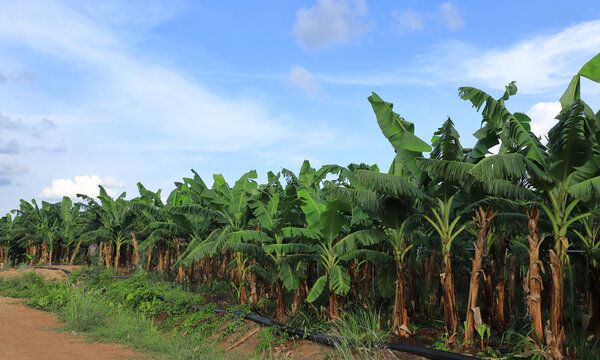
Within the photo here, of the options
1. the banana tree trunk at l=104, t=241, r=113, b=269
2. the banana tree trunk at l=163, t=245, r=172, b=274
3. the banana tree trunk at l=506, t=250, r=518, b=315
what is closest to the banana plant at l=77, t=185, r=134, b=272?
the banana tree trunk at l=104, t=241, r=113, b=269

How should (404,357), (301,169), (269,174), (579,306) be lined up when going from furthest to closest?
(269,174) → (301,169) → (579,306) → (404,357)

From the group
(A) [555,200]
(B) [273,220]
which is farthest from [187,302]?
(A) [555,200]

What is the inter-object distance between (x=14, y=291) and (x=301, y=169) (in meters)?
12.5

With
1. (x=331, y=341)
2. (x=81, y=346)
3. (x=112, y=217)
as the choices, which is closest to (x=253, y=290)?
(x=81, y=346)

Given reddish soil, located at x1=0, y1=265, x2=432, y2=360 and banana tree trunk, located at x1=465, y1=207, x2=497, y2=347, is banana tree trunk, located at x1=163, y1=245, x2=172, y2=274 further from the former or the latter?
banana tree trunk, located at x1=465, y1=207, x2=497, y2=347

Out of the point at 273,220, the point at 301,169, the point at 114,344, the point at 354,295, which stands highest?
the point at 301,169

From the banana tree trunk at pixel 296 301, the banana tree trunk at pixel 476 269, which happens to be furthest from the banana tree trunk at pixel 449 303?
the banana tree trunk at pixel 296 301

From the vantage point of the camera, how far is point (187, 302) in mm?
15258

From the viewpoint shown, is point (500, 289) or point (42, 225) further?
point (42, 225)

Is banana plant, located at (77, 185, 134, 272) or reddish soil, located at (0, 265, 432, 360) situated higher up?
banana plant, located at (77, 185, 134, 272)

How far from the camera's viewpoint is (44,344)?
35.9ft

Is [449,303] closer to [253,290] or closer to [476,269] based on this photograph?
[476,269]

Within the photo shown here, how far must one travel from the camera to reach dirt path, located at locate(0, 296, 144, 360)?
9992 mm

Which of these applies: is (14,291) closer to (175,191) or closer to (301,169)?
(175,191)
